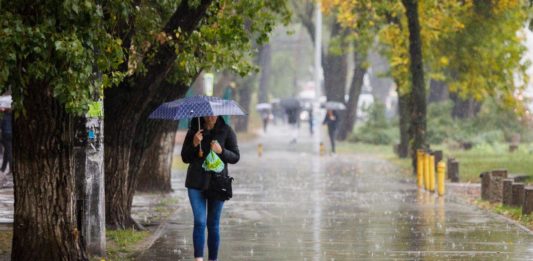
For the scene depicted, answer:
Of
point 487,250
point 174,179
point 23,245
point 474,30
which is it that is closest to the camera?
point 23,245

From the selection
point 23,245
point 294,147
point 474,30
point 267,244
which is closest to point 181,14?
point 267,244

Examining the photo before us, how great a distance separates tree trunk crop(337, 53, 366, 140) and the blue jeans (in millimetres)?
38237

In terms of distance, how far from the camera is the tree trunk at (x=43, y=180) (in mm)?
11500

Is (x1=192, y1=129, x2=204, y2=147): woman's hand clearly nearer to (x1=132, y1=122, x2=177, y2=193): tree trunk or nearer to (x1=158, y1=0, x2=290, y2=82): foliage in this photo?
(x1=158, y1=0, x2=290, y2=82): foliage

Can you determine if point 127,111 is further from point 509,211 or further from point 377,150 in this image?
point 377,150

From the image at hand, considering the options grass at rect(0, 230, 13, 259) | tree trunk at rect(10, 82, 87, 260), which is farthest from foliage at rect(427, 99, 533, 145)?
tree trunk at rect(10, 82, 87, 260)

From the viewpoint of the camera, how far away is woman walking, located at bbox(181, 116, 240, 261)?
40.1 feet

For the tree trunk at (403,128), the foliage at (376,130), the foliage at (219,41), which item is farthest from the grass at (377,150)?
the foliage at (219,41)

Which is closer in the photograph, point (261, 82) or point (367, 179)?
point (367, 179)

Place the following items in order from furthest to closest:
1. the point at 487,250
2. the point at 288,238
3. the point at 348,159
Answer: the point at 348,159, the point at 288,238, the point at 487,250

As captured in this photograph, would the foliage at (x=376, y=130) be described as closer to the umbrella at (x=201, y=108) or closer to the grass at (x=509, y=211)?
the grass at (x=509, y=211)

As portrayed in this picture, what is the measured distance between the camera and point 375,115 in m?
52.8

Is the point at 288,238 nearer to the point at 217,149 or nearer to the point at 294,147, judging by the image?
the point at 217,149

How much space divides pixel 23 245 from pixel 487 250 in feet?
18.9
